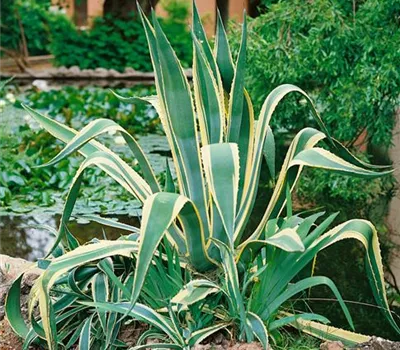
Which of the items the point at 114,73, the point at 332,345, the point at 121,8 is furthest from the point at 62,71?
the point at 332,345

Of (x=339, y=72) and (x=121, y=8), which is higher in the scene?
(x=339, y=72)

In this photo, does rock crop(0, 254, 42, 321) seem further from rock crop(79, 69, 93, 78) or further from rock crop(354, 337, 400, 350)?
rock crop(79, 69, 93, 78)

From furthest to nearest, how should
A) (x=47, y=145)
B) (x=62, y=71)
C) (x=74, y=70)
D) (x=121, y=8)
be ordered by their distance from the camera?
(x=121, y=8) → (x=74, y=70) → (x=62, y=71) → (x=47, y=145)

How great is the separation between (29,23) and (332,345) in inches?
458

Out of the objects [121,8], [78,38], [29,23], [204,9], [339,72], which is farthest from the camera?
[204,9]

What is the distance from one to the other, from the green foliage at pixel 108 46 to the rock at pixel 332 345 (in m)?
10.6

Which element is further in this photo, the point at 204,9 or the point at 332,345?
the point at 204,9

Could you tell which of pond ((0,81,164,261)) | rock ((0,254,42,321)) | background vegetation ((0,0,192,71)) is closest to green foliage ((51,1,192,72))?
background vegetation ((0,0,192,71))

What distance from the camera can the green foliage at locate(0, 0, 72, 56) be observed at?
1305cm

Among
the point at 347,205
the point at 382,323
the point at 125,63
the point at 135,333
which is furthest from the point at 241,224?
the point at 125,63

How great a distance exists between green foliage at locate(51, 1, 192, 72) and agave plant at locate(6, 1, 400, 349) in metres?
10.1

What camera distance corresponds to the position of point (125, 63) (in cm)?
1300

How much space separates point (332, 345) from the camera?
2510 millimetres

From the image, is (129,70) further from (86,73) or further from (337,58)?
(337,58)
